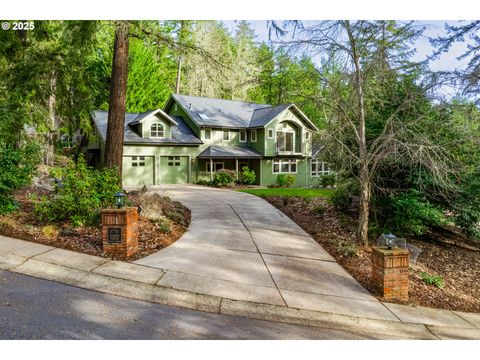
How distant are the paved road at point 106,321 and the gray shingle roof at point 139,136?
1461 cm

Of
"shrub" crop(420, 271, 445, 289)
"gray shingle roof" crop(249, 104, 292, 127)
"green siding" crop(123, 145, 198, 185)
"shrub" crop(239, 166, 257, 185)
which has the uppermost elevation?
"gray shingle roof" crop(249, 104, 292, 127)

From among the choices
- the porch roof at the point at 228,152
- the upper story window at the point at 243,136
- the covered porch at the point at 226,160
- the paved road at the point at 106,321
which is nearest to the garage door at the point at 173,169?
the covered porch at the point at 226,160

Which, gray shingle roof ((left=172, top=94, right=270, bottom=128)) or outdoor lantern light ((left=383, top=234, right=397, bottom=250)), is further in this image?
gray shingle roof ((left=172, top=94, right=270, bottom=128))

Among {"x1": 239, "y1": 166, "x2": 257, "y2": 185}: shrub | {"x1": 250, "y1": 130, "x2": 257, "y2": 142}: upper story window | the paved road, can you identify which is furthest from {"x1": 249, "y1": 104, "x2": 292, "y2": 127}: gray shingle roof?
the paved road

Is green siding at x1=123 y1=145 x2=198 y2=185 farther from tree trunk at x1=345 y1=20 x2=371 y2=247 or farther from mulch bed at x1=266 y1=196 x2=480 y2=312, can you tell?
tree trunk at x1=345 y1=20 x2=371 y2=247

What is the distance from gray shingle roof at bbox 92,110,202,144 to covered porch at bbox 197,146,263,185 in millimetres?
1235

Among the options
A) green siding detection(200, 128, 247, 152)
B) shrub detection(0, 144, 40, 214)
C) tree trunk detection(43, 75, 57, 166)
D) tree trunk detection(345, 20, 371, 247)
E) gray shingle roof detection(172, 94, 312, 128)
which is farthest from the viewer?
gray shingle roof detection(172, 94, 312, 128)

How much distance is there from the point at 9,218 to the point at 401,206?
27.8ft

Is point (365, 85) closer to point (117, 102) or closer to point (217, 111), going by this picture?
point (117, 102)

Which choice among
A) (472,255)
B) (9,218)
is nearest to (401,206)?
(472,255)

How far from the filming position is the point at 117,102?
8.49 m

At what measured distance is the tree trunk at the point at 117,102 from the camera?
8375mm

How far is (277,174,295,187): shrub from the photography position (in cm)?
2186
